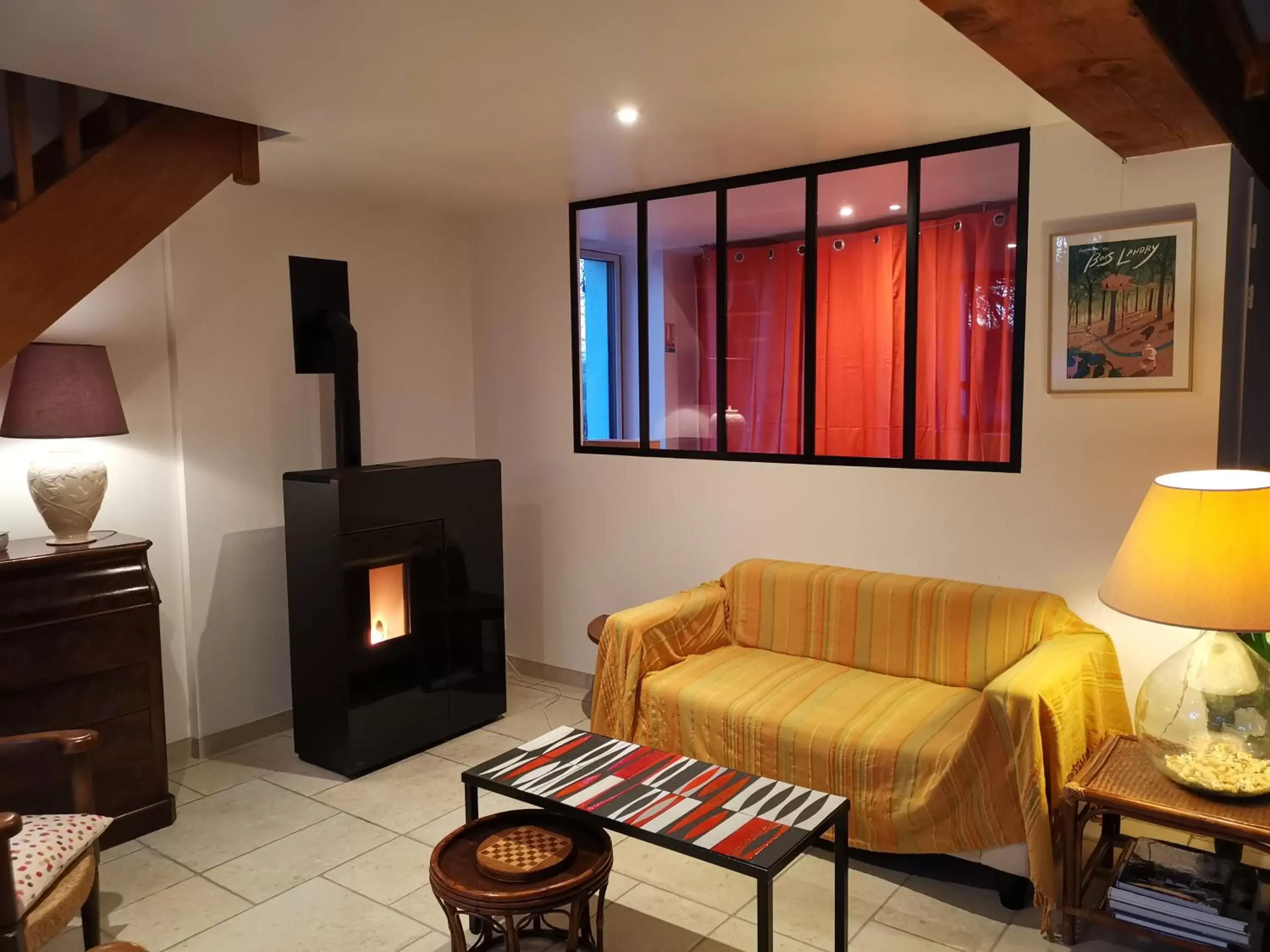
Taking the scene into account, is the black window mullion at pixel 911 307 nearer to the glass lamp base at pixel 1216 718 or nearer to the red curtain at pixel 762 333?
the red curtain at pixel 762 333

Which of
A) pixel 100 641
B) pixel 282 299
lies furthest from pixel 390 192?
pixel 100 641

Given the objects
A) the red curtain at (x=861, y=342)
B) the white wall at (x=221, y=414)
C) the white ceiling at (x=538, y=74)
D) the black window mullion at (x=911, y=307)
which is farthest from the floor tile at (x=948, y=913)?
the white wall at (x=221, y=414)

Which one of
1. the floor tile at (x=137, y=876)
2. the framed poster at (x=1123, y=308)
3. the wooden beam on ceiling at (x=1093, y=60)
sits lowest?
the floor tile at (x=137, y=876)

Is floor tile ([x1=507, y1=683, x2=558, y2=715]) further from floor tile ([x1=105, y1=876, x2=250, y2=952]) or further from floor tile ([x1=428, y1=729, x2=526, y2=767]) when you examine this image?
floor tile ([x1=105, y1=876, x2=250, y2=952])

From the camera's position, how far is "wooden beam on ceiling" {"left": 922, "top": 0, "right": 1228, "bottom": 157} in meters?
1.63

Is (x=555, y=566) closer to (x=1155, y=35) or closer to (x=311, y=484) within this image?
(x=311, y=484)

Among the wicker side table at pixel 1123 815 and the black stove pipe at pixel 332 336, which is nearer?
the wicker side table at pixel 1123 815

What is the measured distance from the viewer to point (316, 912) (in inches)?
111

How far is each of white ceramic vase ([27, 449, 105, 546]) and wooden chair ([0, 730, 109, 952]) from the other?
74 centimetres

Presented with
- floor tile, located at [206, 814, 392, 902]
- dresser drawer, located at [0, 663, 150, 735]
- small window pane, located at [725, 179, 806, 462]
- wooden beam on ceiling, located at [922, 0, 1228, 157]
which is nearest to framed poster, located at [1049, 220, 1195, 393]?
wooden beam on ceiling, located at [922, 0, 1228, 157]

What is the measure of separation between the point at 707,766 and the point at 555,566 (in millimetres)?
2332

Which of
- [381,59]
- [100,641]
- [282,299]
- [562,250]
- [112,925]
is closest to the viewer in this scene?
[381,59]

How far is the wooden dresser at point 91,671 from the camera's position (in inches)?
118

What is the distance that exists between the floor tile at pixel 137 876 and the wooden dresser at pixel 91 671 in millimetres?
156
